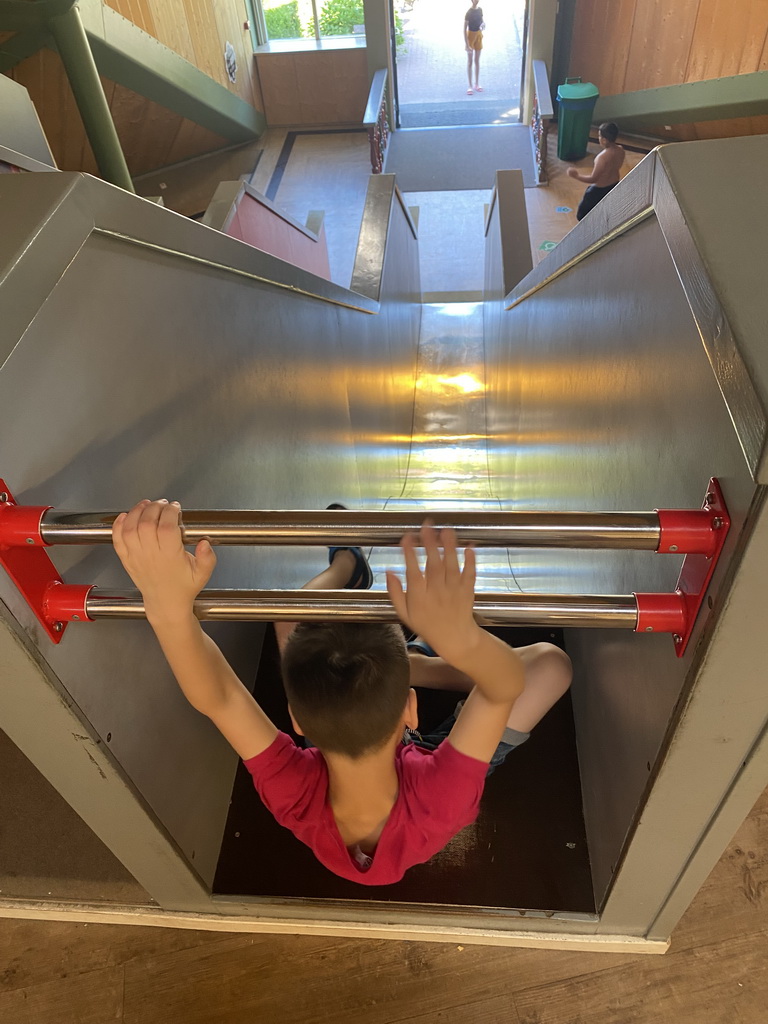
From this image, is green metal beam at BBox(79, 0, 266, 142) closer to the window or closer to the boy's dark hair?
the window

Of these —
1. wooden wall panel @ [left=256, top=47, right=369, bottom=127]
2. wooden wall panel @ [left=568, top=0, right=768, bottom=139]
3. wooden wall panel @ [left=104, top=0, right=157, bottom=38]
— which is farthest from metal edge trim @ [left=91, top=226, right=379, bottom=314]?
wooden wall panel @ [left=256, top=47, right=369, bottom=127]

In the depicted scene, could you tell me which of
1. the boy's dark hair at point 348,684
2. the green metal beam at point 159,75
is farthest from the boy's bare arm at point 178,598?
the green metal beam at point 159,75

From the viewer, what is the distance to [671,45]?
23.1ft

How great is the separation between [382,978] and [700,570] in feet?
4.27

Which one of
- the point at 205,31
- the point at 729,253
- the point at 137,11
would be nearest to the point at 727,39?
the point at 205,31

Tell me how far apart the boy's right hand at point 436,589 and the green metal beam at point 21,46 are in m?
6.87

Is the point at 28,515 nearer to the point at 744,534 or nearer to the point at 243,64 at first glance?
the point at 744,534

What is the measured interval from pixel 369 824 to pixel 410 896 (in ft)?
1.40

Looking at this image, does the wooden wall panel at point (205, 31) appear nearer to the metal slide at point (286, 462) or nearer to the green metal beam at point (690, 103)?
the green metal beam at point (690, 103)

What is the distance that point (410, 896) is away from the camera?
1.58 metres

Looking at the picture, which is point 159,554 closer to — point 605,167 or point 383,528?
point 383,528

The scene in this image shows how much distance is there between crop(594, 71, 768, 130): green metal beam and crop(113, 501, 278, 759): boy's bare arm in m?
7.43

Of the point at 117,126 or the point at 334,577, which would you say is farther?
the point at 117,126

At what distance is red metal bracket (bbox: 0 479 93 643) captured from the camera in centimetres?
83
